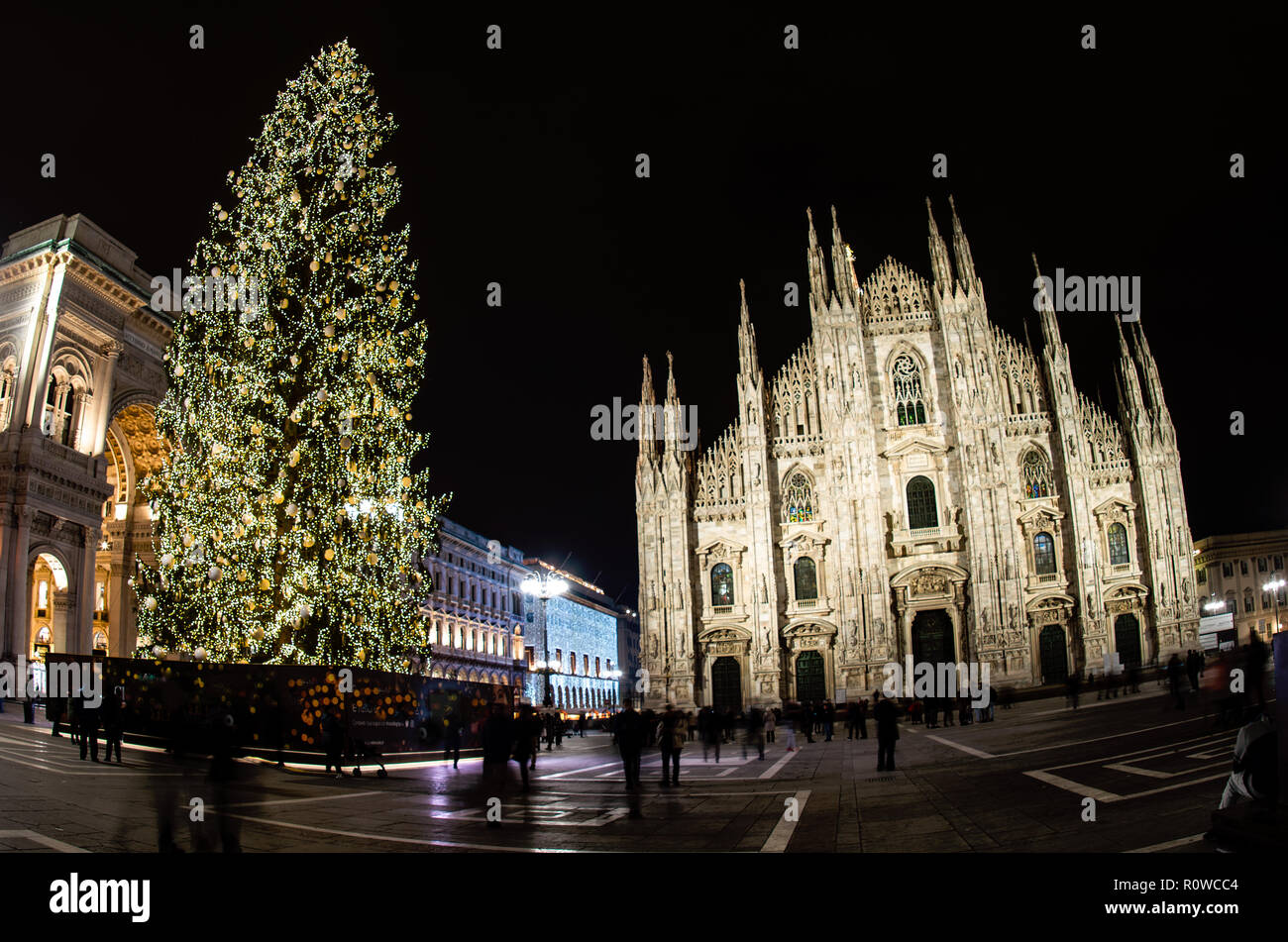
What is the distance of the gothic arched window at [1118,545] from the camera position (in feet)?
128

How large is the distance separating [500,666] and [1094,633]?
41843 mm

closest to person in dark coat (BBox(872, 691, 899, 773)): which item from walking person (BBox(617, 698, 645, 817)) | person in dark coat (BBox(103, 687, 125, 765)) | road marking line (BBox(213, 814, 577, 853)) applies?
walking person (BBox(617, 698, 645, 817))

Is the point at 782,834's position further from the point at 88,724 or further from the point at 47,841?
the point at 88,724

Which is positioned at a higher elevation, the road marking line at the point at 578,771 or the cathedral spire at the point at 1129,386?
the cathedral spire at the point at 1129,386

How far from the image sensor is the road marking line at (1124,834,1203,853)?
6.45m

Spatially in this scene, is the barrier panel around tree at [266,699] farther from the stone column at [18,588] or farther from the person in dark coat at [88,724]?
the stone column at [18,588]

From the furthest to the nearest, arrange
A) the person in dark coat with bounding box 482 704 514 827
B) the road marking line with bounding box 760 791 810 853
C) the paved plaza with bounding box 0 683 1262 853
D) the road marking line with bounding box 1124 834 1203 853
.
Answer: the person in dark coat with bounding box 482 704 514 827, the road marking line with bounding box 760 791 810 853, the paved plaza with bounding box 0 683 1262 853, the road marking line with bounding box 1124 834 1203 853

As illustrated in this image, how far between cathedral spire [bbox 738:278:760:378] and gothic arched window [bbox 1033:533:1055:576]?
52.5 feet

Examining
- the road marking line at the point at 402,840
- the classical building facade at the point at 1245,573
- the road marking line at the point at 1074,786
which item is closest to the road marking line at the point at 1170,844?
the road marking line at the point at 1074,786

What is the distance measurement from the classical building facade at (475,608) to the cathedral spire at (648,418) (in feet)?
55.6

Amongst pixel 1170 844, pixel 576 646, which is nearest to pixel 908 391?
pixel 1170 844

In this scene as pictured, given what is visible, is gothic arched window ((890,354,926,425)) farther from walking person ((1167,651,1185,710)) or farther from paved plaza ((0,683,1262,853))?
paved plaza ((0,683,1262,853))

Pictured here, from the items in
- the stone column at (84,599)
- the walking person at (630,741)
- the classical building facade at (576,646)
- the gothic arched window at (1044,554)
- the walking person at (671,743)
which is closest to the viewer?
the walking person at (630,741)

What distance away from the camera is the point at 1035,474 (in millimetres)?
40406
